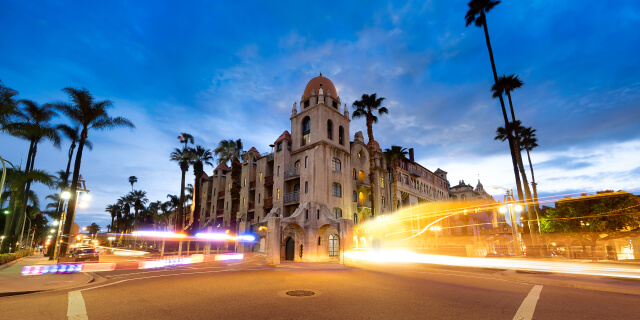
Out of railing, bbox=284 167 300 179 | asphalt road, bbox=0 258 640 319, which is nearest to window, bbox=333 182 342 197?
railing, bbox=284 167 300 179

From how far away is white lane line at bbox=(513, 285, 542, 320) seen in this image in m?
6.68

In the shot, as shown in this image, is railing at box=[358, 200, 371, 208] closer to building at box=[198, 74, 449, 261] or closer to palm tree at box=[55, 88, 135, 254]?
building at box=[198, 74, 449, 261]

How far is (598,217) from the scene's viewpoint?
1141 inches

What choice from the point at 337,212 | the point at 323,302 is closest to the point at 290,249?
the point at 337,212

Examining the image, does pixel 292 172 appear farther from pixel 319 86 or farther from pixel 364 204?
pixel 319 86

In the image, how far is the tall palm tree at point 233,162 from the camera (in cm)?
3916

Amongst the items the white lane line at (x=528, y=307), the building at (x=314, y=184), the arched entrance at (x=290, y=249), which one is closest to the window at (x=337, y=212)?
the building at (x=314, y=184)

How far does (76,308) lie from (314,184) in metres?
23.1

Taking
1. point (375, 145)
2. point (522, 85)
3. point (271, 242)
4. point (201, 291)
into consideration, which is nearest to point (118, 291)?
point (201, 291)

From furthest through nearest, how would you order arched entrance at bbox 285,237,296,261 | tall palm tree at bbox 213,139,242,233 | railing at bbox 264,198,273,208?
tall palm tree at bbox 213,139,242,233 < railing at bbox 264,198,273,208 < arched entrance at bbox 285,237,296,261

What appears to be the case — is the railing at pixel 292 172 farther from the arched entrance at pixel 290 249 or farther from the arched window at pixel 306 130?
the arched entrance at pixel 290 249

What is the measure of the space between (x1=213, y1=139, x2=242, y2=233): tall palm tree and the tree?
37030 millimetres

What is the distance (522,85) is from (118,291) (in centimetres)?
3903

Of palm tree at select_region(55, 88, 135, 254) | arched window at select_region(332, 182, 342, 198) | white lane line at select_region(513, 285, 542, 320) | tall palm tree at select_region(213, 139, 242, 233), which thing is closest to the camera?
white lane line at select_region(513, 285, 542, 320)
